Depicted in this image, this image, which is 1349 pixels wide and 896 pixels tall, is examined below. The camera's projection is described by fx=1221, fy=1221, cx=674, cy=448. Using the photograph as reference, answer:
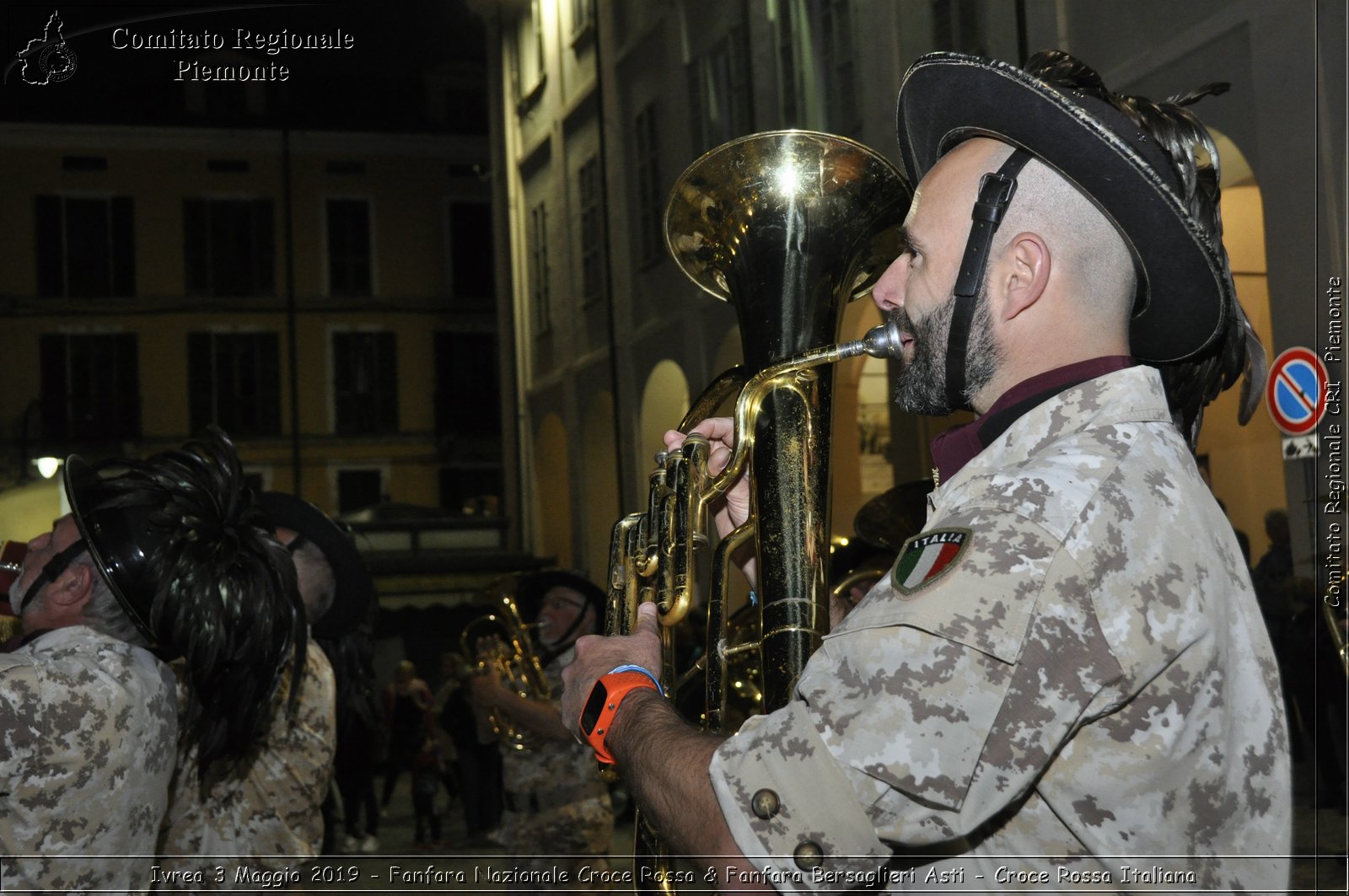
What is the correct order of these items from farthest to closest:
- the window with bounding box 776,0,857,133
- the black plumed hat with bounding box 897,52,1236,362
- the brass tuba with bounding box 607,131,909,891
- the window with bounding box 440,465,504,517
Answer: the window with bounding box 440,465,504,517, the window with bounding box 776,0,857,133, the brass tuba with bounding box 607,131,909,891, the black plumed hat with bounding box 897,52,1236,362

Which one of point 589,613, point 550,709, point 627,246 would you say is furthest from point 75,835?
point 627,246

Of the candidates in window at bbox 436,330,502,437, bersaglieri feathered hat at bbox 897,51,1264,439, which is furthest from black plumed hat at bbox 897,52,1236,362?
window at bbox 436,330,502,437

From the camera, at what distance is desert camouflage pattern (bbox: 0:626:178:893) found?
7.92 feet

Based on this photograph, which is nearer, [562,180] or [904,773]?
[904,773]

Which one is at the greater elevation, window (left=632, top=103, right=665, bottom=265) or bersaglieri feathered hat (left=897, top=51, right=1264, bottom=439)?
window (left=632, top=103, right=665, bottom=265)

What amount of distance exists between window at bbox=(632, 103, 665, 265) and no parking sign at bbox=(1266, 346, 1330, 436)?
835cm

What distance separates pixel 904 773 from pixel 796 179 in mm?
1491

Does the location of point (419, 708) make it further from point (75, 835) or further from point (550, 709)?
point (75, 835)

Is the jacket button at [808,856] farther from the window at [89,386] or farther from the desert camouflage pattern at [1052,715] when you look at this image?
the window at [89,386]

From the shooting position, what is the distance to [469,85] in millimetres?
16984

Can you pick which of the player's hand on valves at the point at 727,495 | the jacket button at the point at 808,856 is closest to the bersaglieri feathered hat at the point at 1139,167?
the player's hand on valves at the point at 727,495

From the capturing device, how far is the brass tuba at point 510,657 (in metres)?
5.80

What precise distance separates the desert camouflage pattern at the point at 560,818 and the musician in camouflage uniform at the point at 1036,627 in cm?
388

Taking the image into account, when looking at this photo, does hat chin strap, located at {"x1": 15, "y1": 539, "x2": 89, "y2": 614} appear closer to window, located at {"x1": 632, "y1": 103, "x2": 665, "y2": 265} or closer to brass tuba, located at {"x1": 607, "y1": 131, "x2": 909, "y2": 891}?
brass tuba, located at {"x1": 607, "y1": 131, "x2": 909, "y2": 891}
